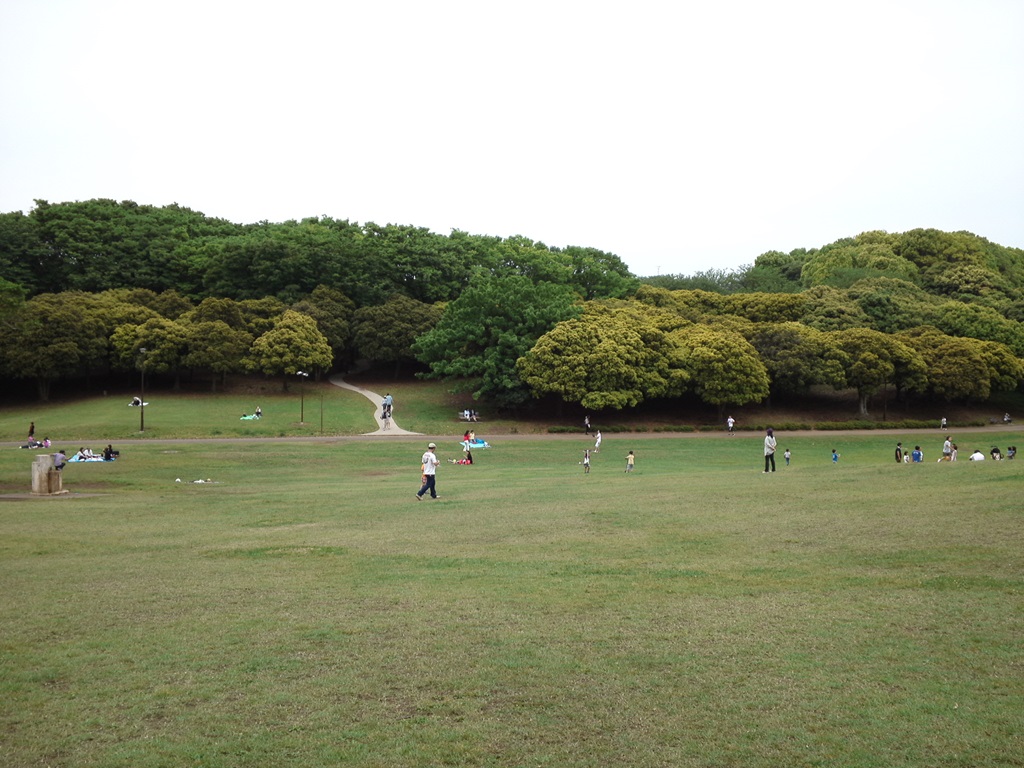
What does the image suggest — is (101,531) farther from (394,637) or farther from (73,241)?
(73,241)

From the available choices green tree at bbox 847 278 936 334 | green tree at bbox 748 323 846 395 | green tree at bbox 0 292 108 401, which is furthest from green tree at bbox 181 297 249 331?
green tree at bbox 847 278 936 334

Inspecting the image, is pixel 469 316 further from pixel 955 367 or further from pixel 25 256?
pixel 25 256

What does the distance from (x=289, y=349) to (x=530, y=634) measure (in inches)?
2541

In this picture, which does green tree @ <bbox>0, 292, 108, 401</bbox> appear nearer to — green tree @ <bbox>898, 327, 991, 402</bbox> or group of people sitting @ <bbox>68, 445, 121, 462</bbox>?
group of people sitting @ <bbox>68, 445, 121, 462</bbox>

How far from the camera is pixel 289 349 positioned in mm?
72062

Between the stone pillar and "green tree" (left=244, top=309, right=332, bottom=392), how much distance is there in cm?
4301

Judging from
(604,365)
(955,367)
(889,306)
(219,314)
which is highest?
(889,306)

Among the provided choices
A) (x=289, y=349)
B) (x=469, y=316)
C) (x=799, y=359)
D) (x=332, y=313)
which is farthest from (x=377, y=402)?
(x=799, y=359)

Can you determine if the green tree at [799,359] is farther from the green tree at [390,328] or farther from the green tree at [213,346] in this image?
the green tree at [213,346]

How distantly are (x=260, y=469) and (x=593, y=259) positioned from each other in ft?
223

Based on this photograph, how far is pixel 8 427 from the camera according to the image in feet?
187

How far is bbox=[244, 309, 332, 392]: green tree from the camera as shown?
71688 millimetres

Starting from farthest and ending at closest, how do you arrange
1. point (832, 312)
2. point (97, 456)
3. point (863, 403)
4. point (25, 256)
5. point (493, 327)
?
point (25, 256)
point (832, 312)
point (863, 403)
point (493, 327)
point (97, 456)

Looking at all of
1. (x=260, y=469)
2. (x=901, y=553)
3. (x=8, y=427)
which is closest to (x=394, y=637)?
(x=901, y=553)
